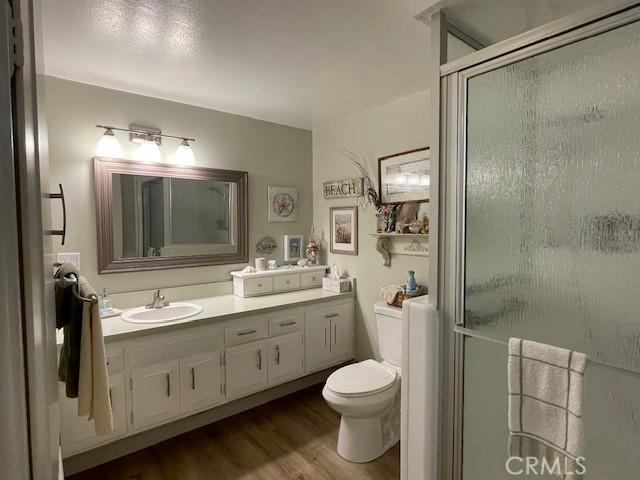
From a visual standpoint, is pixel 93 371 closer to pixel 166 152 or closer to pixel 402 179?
pixel 166 152

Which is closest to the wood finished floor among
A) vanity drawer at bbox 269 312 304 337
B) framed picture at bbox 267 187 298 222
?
vanity drawer at bbox 269 312 304 337

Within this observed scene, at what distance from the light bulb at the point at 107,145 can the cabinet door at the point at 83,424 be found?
142 cm

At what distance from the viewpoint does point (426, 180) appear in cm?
236

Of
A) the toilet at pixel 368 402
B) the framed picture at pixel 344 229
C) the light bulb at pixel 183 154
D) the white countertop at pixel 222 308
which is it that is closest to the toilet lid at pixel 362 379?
the toilet at pixel 368 402

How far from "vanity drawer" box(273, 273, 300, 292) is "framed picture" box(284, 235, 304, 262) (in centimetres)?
26

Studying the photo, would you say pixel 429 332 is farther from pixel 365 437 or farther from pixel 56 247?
pixel 56 247

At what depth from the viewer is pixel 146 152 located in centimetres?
241

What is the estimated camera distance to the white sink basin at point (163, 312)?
2240mm

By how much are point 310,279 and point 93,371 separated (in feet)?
6.71

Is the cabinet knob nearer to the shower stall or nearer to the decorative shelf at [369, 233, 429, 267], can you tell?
the decorative shelf at [369, 233, 429, 267]

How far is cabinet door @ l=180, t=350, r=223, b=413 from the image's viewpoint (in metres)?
2.12

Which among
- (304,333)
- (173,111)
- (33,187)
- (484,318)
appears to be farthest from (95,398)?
(173,111)

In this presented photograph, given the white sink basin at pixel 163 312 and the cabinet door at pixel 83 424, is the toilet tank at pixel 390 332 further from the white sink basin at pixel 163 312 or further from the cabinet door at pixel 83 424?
the cabinet door at pixel 83 424

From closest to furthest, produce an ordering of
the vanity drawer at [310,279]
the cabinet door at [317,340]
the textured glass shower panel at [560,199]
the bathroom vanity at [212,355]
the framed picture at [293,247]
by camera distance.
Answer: the textured glass shower panel at [560,199], the bathroom vanity at [212,355], the cabinet door at [317,340], the vanity drawer at [310,279], the framed picture at [293,247]
